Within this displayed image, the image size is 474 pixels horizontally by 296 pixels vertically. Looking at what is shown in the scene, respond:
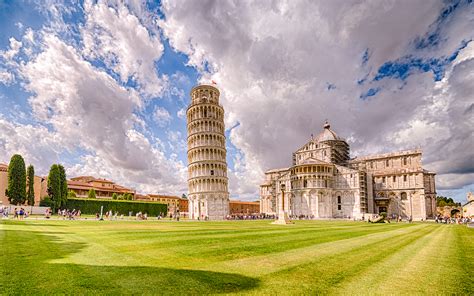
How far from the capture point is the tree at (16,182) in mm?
54188

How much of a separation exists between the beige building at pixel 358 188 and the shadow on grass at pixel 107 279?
2782 inches

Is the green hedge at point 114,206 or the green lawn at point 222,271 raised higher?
the green lawn at point 222,271

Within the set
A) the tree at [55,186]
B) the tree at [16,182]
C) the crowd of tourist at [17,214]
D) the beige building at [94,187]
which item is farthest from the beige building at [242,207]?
the crowd of tourist at [17,214]

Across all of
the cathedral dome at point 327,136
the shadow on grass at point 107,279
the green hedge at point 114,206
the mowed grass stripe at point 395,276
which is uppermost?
the cathedral dome at point 327,136

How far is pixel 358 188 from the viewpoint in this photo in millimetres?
75250

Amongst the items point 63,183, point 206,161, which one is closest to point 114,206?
point 63,183

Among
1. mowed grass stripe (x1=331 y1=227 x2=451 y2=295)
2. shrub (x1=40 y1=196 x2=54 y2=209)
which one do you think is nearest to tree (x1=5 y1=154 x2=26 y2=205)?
shrub (x1=40 y1=196 x2=54 y2=209)

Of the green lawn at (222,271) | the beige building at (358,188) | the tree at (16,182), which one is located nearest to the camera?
the green lawn at (222,271)

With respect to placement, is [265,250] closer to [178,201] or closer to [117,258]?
[117,258]

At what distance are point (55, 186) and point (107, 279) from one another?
63081 mm

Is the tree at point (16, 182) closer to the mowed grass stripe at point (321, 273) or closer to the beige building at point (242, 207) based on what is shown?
the mowed grass stripe at point (321, 273)

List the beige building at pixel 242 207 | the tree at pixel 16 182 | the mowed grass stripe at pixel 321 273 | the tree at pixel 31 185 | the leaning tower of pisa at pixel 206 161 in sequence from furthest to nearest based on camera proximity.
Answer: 1. the beige building at pixel 242 207
2. the leaning tower of pisa at pixel 206 161
3. the tree at pixel 31 185
4. the tree at pixel 16 182
5. the mowed grass stripe at pixel 321 273

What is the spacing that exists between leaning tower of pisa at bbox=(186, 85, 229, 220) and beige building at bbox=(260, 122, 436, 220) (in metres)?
19.0

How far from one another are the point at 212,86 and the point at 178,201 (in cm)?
8001
